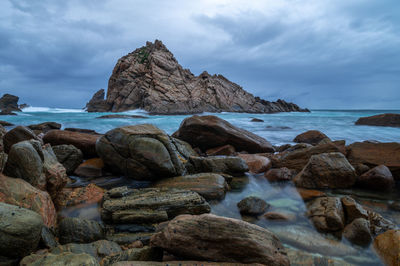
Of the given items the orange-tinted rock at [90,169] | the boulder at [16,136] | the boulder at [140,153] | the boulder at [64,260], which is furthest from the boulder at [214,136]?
the boulder at [64,260]

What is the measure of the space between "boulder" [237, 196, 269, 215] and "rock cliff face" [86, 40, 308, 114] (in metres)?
52.1

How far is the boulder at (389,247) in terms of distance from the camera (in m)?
2.90

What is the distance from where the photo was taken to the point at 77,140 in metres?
7.42

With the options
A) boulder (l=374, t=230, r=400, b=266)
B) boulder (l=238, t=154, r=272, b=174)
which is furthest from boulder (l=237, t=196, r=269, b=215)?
boulder (l=238, t=154, r=272, b=174)

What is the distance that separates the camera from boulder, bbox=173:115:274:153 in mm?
9500

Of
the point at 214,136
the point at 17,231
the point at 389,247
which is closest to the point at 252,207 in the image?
the point at 389,247

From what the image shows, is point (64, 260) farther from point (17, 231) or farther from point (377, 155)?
point (377, 155)

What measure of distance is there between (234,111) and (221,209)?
61984 millimetres

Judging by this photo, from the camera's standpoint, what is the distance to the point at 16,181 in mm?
3438

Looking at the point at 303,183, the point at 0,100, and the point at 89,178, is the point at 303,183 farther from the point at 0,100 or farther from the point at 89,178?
the point at 0,100

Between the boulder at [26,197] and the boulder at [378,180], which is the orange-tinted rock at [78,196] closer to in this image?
the boulder at [26,197]

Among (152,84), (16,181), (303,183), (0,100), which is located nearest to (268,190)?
(303,183)

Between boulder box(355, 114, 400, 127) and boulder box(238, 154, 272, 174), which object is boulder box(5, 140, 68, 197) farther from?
boulder box(355, 114, 400, 127)

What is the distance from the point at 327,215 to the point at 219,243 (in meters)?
2.36
